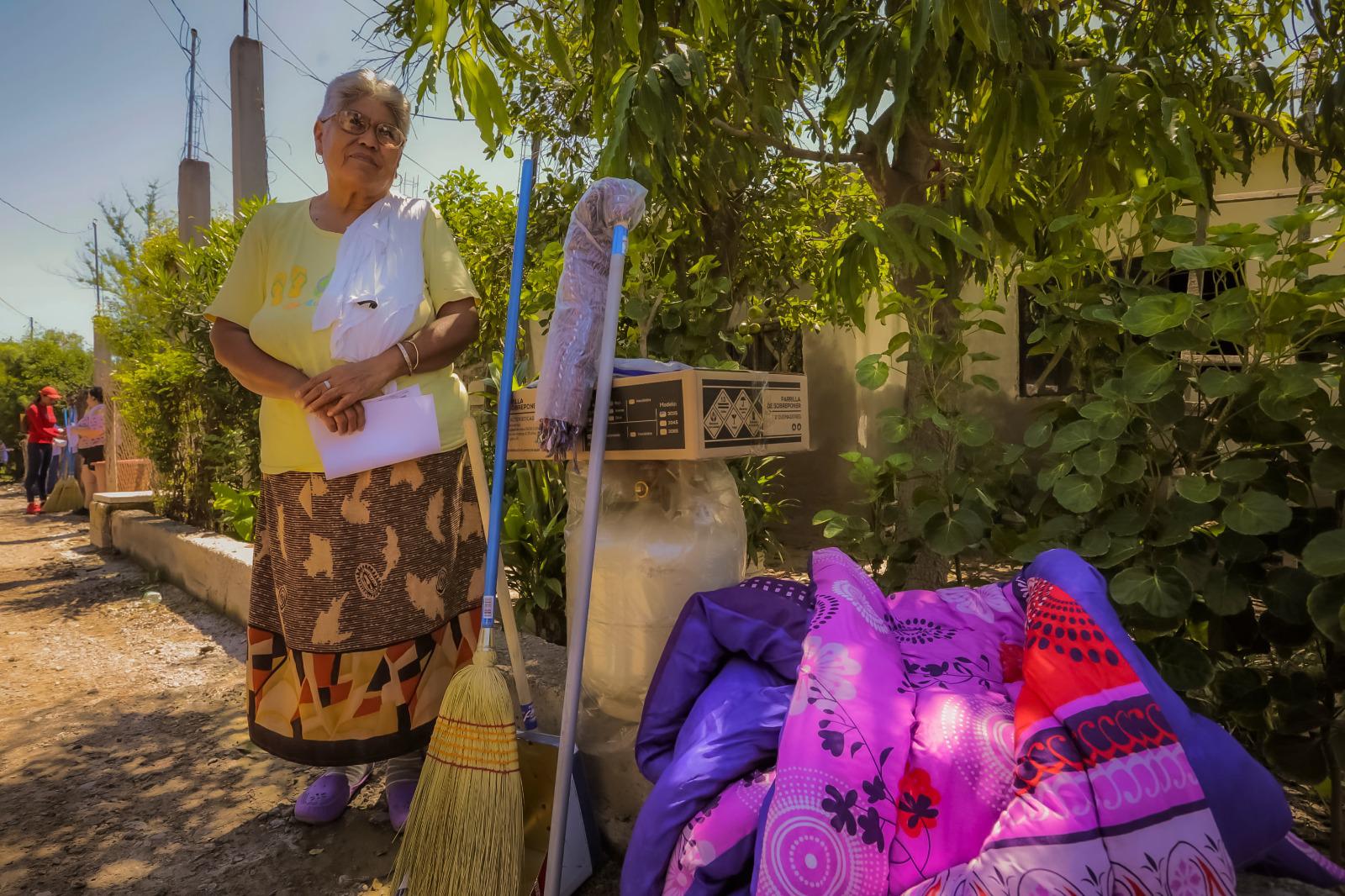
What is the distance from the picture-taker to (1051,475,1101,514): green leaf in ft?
5.71

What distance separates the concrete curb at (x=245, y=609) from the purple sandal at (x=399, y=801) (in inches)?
14.4

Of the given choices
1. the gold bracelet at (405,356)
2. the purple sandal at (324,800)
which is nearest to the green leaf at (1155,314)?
the gold bracelet at (405,356)

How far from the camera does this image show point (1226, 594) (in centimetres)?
165

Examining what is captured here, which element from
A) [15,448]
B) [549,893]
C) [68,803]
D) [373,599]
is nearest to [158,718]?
[68,803]

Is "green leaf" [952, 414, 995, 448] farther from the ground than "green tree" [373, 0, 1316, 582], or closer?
closer

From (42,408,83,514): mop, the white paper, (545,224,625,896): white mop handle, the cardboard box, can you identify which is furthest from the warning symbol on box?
(42,408,83,514): mop

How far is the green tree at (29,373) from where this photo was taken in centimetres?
1944

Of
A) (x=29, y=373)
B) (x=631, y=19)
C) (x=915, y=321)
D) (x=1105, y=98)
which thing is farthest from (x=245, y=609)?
(x=29, y=373)

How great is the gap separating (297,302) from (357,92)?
1.69 ft

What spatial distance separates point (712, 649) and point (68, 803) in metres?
2.17

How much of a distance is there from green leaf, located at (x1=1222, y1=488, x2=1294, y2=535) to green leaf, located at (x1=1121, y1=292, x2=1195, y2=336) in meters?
0.38

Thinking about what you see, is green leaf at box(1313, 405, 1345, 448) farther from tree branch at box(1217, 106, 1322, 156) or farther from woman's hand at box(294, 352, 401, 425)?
woman's hand at box(294, 352, 401, 425)

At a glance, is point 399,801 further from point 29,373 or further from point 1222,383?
point 29,373

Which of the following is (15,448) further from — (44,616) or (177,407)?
(44,616)
